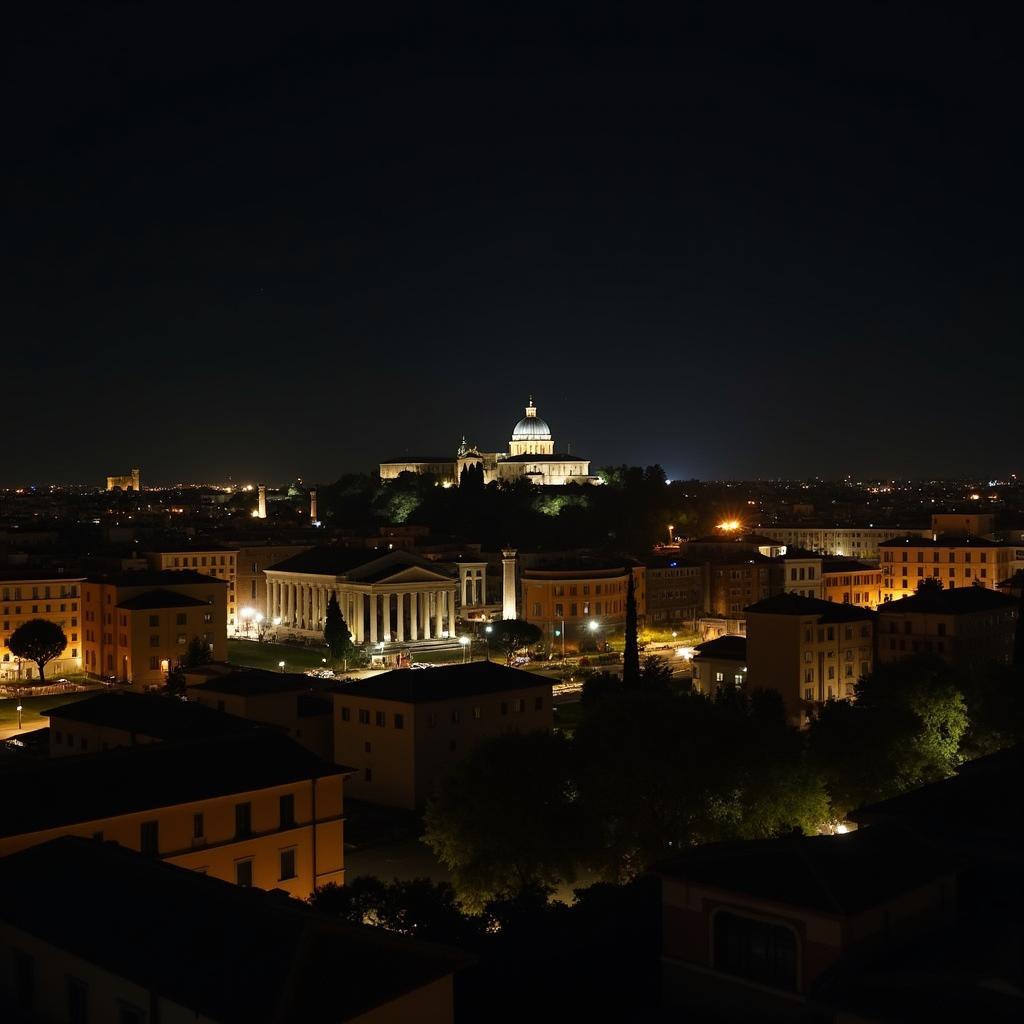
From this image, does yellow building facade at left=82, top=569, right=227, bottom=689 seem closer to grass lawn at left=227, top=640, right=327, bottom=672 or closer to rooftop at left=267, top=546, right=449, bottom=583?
grass lawn at left=227, top=640, right=327, bottom=672

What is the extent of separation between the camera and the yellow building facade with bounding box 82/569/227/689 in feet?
146

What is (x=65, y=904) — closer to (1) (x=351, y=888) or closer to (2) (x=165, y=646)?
(1) (x=351, y=888)

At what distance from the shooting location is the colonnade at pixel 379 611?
2355 inches

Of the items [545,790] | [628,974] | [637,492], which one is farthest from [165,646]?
[637,492]

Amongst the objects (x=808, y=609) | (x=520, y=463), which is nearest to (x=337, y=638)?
(x=808, y=609)

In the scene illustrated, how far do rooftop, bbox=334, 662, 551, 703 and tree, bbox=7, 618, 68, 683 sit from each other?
60.2 feet

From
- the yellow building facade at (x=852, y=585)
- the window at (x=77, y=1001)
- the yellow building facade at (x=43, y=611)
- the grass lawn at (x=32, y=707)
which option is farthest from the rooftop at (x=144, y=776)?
the yellow building facade at (x=852, y=585)

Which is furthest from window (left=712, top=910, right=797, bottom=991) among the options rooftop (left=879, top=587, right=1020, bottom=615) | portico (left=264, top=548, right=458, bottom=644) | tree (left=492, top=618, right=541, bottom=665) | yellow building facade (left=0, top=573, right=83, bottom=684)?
portico (left=264, top=548, right=458, bottom=644)

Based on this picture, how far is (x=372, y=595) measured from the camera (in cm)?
5972

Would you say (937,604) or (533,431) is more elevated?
(533,431)

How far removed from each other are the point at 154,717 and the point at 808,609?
21247 mm

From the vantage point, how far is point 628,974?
1448 centimetres

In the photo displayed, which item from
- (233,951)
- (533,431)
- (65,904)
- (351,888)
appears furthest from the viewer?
(533,431)

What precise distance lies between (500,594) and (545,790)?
170 ft
